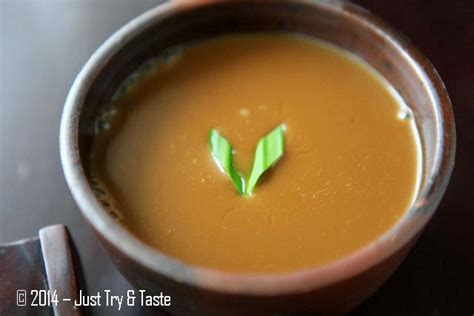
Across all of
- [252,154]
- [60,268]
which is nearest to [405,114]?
[252,154]

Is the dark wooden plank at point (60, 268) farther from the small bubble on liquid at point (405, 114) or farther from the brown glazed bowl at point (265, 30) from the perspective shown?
the small bubble on liquid at point (405, 114)

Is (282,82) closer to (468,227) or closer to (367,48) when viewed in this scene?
(367,48)

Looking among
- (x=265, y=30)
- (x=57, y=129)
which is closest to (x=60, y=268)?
(x=57, y=129)

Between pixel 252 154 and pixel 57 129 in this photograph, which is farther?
pixel 57 129

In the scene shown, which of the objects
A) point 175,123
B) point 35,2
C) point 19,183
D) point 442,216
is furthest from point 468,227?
point 35,2

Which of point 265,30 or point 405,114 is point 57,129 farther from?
point 405,114

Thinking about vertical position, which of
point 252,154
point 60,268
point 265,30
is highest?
point 265,30

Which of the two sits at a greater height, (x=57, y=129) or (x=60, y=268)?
(x=57, y=129)

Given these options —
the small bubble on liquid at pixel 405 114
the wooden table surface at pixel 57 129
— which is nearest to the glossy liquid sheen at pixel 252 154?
the small bubble on liquid at pixel 405 114
